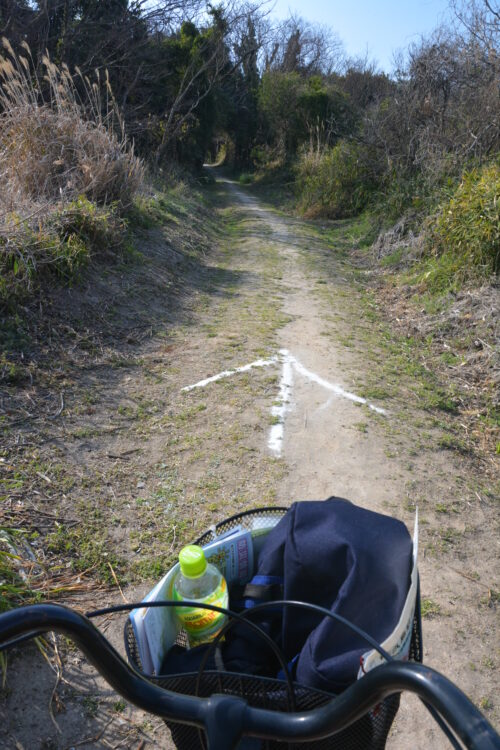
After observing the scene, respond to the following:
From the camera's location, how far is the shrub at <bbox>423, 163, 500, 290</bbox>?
6008mm

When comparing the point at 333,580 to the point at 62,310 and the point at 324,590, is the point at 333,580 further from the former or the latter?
the point at 62,310

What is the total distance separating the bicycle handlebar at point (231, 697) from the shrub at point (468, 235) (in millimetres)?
6050

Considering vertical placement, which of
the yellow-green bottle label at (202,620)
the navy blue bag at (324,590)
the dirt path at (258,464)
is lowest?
the dirt path at (258,464)

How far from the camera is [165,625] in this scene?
1.45 meters

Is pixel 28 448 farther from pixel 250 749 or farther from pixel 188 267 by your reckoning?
pixel 188 267

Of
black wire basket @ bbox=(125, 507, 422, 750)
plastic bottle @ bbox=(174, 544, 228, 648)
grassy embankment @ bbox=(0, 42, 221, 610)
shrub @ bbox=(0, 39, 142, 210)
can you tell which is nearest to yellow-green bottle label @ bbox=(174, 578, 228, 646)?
plastic bottle @ bbox=(174, 544, 228, 648)

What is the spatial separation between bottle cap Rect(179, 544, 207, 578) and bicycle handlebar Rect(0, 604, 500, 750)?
22.4 inches

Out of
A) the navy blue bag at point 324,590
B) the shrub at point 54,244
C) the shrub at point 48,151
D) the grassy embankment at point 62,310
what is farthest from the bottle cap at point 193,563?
the shrub at point 48,151

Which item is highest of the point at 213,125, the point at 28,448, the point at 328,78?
the point at 328,78

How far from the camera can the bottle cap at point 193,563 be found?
4.77 feet

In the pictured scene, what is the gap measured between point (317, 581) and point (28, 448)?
222 cm

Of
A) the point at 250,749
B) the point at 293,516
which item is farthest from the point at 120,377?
the point at 250,749

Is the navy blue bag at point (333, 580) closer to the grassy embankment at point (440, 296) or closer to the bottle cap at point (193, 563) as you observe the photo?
the bottle cap at point (193, 563)

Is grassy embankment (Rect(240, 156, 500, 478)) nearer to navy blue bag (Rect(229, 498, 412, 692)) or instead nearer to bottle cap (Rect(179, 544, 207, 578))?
navy blue bag (Rect(229, 498, 412, 692))
